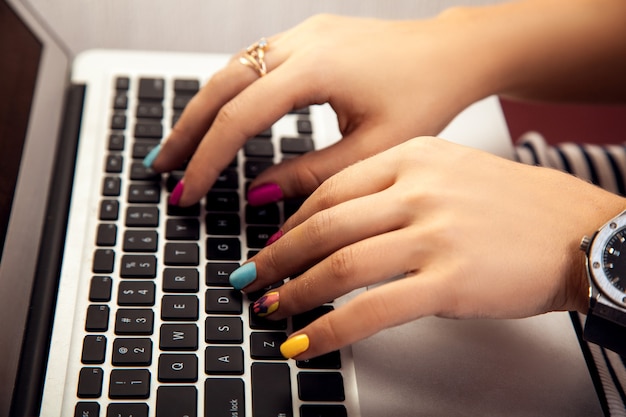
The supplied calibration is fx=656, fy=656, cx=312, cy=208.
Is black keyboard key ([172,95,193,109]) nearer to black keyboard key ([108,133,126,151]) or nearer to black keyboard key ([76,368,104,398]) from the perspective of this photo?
black keyboard key ([108,133,126,151])

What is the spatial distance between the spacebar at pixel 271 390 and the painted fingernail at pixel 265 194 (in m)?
0.15

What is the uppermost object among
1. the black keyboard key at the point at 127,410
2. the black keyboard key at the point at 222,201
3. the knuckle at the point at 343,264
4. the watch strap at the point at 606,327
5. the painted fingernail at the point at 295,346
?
the black keyboard key at the point at 222,201

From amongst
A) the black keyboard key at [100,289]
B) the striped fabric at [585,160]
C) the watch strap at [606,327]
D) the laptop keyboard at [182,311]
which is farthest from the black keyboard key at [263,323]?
the striped fabric at [585,160]

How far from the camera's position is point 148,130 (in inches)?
23.4

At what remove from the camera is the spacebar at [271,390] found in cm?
42

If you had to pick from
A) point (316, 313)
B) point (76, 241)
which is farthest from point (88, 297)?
point (316, 313)

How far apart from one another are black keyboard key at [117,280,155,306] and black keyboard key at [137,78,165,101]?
21 centimetres

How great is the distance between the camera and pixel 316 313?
0.47 m

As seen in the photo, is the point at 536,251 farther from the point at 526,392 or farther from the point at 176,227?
the point at 176,227

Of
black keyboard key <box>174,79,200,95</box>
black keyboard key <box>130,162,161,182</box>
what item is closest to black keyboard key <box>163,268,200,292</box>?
black keyboard key <box>130,162,161,182</box>

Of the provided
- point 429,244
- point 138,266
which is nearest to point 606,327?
point 429,244

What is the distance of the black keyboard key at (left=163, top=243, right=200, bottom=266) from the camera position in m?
0.50

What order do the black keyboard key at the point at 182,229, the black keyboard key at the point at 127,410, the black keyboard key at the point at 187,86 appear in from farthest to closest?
the black keyboard key at the point at 187,86 → the black keyboard key at the point at 182,229 → the black keyboard key at the point at 127,410

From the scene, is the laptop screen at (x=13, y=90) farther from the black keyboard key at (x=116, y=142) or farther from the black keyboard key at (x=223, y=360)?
the black keyboard key at (x=223, y=360)
